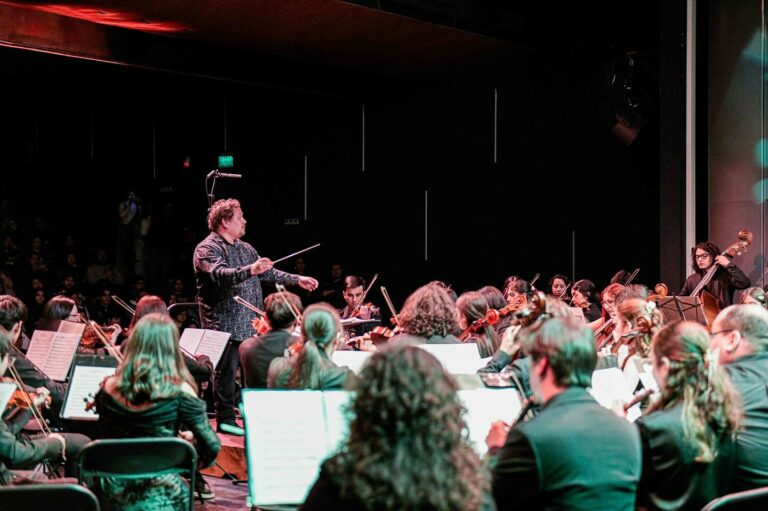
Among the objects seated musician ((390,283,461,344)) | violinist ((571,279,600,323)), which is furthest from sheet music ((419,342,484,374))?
violinist ((571,279,600,323))

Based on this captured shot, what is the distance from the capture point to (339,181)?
12477 millimetres

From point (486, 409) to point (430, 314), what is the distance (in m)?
1.42

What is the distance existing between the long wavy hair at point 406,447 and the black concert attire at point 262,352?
298cm

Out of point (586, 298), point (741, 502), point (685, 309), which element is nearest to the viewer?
point (741, 502)

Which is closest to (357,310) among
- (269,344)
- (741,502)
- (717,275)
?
(269,344)

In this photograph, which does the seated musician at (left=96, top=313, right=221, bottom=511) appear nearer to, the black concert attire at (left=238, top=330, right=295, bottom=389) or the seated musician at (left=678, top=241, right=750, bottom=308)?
the black concert attire at (left=238, top=330, right=295, bottom=389)

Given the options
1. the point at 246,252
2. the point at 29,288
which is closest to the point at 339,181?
the point at 29,288

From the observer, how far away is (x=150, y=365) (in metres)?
3.24

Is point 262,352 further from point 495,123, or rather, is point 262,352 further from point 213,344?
point 495,123

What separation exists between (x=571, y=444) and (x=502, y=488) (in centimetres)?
19

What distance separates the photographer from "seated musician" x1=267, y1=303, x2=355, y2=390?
3.60 metres

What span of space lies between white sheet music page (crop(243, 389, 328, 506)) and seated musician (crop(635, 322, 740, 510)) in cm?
96

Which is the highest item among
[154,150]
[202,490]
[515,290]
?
[154,150]

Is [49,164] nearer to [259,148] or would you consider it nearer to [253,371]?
[259,148]
